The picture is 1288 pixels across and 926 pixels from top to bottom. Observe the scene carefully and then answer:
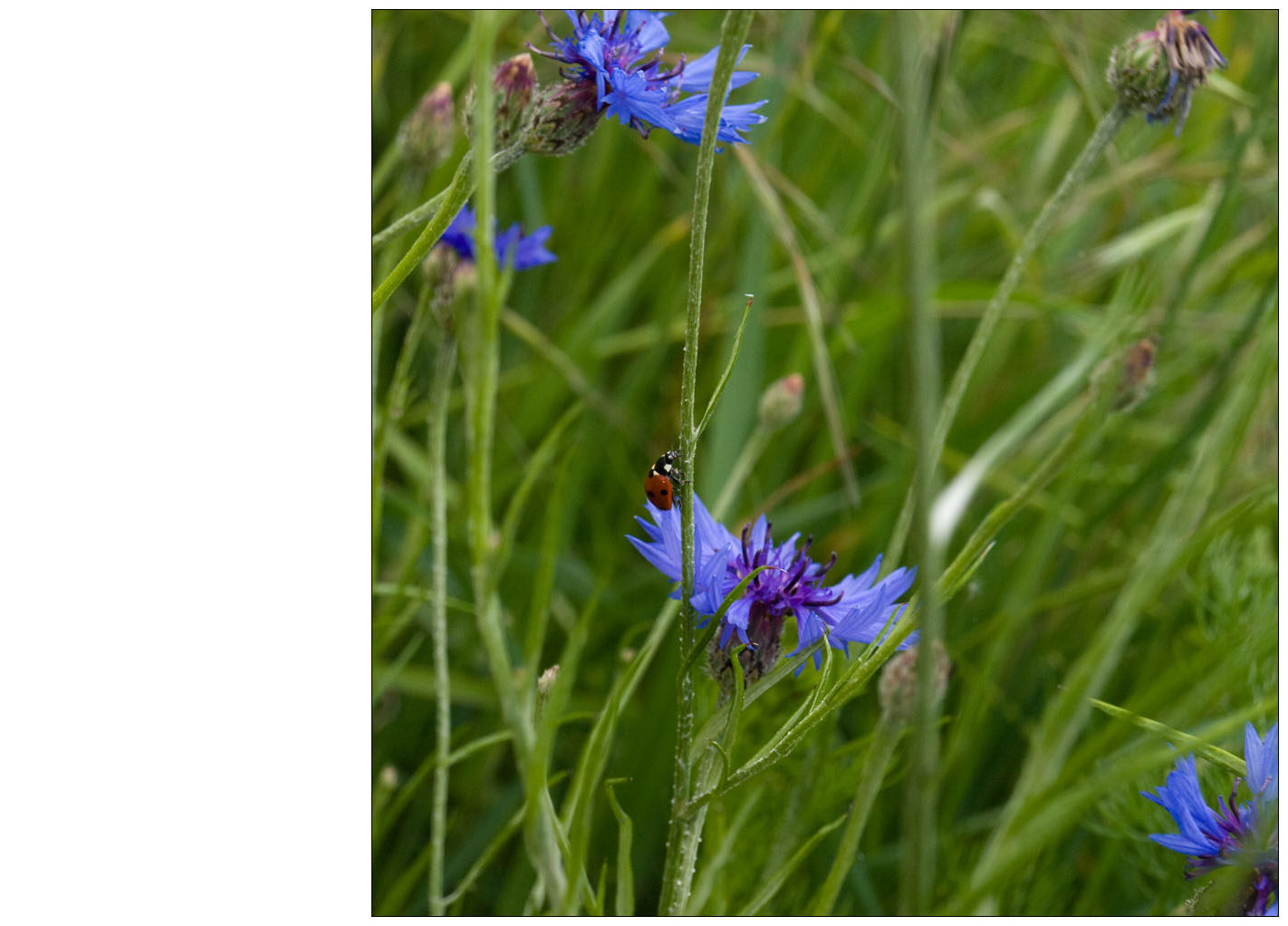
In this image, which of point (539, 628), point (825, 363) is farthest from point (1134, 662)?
point (539, 628)

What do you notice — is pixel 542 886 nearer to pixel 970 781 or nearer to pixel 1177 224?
pixel 970 781

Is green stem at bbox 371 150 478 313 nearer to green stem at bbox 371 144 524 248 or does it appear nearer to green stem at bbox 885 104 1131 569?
green stem at bbox 371 144 524 248

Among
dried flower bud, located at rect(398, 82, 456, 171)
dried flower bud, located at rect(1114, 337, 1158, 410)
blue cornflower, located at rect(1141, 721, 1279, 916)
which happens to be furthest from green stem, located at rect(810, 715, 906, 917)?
dried flower bud, located at rect(398, 82, 456, 171)

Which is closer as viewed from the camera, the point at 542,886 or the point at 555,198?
the point at 542,886

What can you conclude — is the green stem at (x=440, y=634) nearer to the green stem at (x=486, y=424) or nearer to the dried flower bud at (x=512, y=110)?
the green stem at (x=486, y=424)

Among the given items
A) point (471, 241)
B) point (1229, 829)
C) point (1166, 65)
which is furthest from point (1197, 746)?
point (471, 241)
